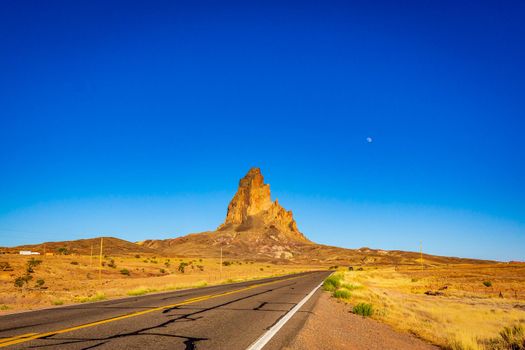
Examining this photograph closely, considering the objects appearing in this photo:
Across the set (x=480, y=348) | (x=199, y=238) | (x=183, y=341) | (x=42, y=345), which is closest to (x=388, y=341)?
(x=480, y=348)

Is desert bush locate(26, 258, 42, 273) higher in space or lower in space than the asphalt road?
lower

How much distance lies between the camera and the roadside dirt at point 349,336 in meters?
8.51

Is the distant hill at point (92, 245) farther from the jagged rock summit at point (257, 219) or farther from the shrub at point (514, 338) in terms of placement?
the shrub at point (514, 338)

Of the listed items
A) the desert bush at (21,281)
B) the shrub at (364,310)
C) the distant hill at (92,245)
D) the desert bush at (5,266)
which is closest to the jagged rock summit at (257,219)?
the distant hill at (92,245)

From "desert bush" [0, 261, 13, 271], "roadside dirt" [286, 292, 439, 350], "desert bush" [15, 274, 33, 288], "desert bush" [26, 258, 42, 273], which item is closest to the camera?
"roadside dirt" [286, 292, 439, 350]

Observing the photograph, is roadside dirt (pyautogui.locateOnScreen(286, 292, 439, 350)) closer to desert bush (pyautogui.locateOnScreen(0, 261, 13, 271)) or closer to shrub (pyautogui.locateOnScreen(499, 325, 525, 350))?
shrub (pyautogui.locateOnScreen(499, 325, 525, 350))

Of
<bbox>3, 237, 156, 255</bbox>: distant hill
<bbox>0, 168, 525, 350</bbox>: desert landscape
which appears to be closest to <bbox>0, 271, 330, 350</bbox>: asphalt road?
<bbox>0, 168, 525, 350</bbox>: desert landscape

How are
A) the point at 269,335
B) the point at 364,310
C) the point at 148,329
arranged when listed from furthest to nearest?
the point at 364,310 → the point at 148,329 → the point at 269,335

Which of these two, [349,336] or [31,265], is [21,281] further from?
[349,336]

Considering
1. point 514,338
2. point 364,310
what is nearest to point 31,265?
point 364,310

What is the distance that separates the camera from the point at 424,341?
33.0ft

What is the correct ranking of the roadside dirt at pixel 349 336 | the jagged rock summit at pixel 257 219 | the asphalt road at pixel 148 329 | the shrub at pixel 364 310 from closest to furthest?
the asphalt road at pixel 148 329 < the roadside dirt at pixel 349 336 < the shrub at pixel 364 310 < the jagged rock summit at pixel 257 219

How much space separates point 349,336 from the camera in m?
9.73

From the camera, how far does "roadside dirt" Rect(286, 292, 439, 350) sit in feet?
27.9
